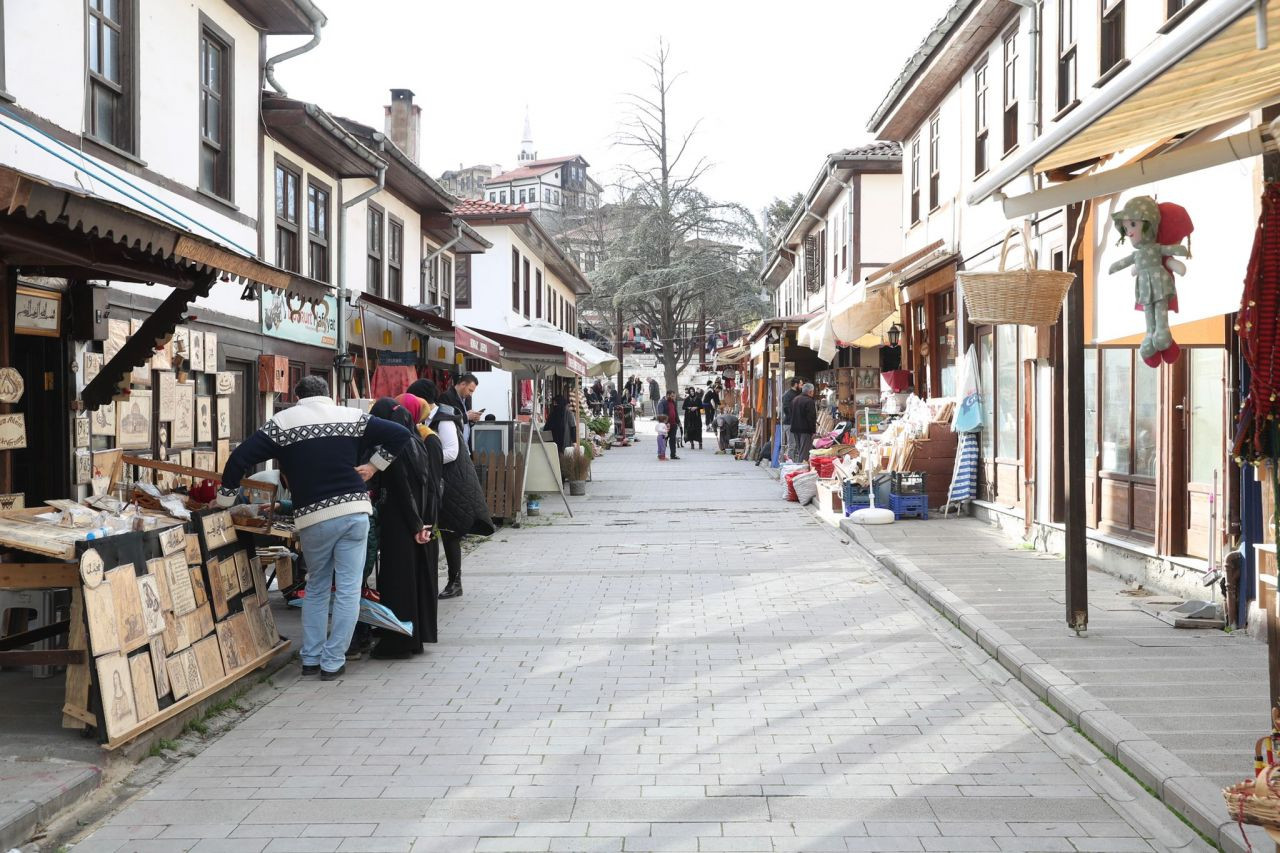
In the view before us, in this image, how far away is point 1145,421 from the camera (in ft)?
33.3

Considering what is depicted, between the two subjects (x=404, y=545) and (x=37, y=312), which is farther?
(x=37, y=312)

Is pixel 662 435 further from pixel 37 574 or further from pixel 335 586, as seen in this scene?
pixel 37 574

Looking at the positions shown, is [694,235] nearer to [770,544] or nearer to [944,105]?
[944,105]

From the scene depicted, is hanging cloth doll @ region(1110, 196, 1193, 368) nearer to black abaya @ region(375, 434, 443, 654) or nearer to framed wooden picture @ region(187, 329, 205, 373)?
black abaya @ region(375, 434, 443, 654)

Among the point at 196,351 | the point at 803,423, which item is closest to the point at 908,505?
the point at 803,423

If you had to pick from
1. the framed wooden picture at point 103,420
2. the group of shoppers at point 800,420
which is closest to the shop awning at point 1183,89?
the framed wooden picture at point 103,420

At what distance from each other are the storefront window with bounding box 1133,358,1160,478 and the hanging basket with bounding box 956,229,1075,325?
2.22m

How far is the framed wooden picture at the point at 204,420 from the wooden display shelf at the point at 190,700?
178 inches

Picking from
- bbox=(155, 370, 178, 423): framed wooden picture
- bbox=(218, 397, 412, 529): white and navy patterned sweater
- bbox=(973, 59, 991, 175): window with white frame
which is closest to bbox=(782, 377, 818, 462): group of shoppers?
bbox=(973, 59, 991, 175): window with white frame

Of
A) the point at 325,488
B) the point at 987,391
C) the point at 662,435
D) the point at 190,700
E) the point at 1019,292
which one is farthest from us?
the point at 662,435

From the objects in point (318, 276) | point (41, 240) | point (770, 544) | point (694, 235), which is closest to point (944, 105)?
point (770, 544)

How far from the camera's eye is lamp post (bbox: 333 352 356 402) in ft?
51.5

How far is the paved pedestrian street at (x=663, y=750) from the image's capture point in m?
4.49

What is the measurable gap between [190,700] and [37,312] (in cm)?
354
